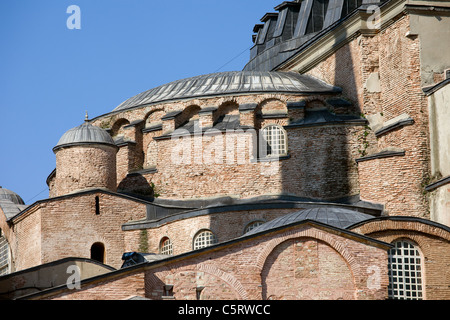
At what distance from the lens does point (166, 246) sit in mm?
36125

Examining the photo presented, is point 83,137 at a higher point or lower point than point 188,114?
lower

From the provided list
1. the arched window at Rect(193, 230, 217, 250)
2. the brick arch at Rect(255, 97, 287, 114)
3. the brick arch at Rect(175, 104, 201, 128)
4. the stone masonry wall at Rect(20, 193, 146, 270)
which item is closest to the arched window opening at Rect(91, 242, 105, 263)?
the stone masonry wall at Rect(20, 193, 146, 270)

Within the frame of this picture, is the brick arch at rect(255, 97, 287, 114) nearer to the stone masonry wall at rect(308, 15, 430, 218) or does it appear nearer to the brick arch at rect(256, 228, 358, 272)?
the stone masonry wall at rect(308, 15, 430, 218)

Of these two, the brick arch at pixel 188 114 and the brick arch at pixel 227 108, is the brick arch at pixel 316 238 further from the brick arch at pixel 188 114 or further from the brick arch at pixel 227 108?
the brick arch at pixel 188 114

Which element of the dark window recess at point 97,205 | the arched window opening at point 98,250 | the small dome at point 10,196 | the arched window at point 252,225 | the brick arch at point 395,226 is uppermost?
the small dome at point 10,196

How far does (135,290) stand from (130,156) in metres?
14.9

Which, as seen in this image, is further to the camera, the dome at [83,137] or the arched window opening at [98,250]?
the dome at [83,137]

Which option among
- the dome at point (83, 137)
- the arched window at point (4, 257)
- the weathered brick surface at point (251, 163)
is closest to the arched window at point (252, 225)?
the weathered brick surface at point (251, 163)

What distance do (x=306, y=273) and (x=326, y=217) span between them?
147 inches

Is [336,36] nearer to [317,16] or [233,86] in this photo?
[233,86]

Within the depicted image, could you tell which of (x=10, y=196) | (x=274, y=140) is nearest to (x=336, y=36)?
(x=274, y=140)

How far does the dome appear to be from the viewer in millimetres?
37875

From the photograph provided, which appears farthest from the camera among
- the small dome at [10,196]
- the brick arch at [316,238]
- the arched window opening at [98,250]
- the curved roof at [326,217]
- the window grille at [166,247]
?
the small dome at [10,196]

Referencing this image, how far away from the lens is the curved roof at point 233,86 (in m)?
40.7
